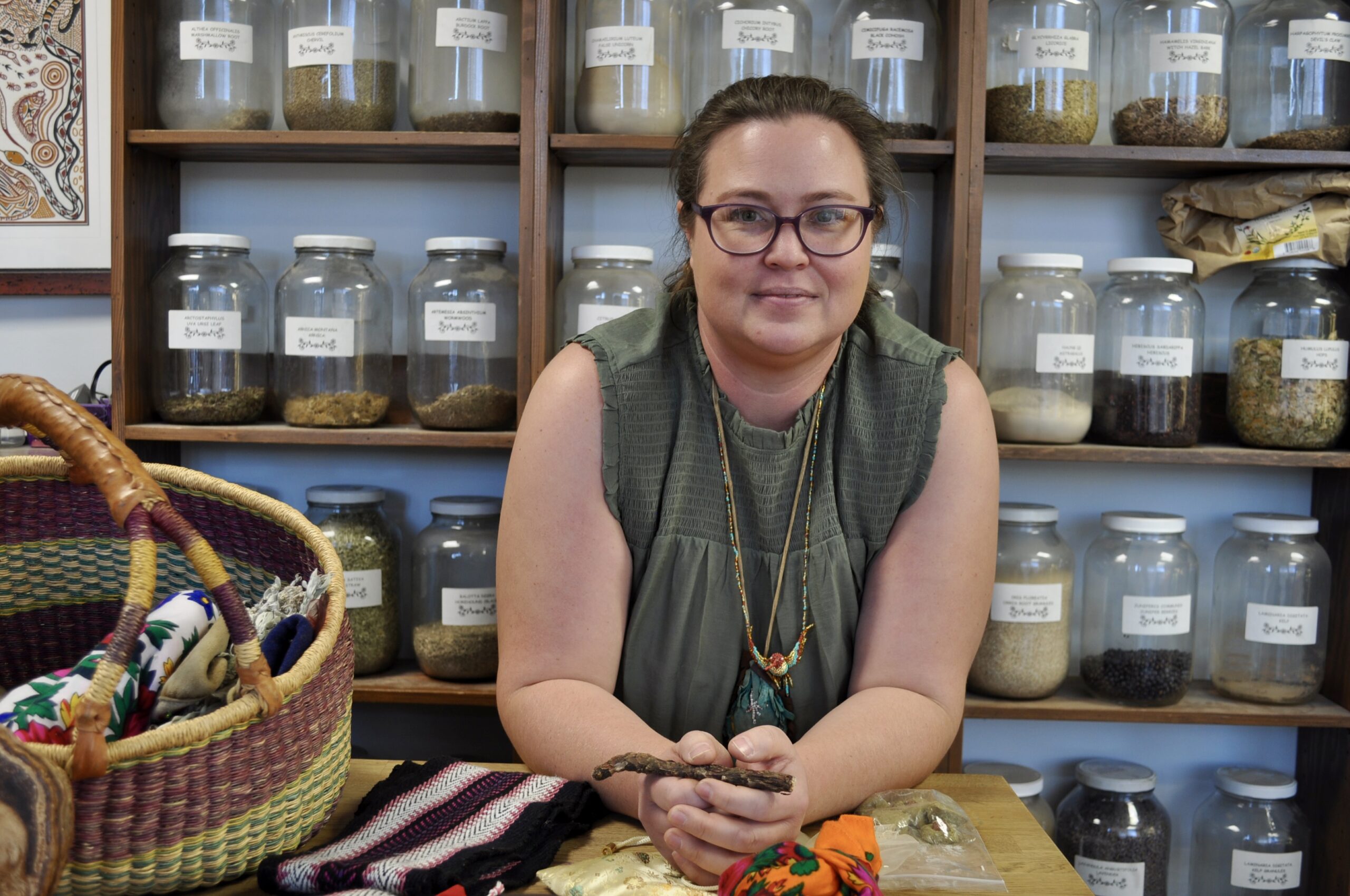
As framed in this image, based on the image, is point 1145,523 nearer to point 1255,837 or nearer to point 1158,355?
point 1158,355

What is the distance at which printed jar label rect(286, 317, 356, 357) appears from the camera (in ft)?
5.34

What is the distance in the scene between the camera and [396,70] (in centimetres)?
166

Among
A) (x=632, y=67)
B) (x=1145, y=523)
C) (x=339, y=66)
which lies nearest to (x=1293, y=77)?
(x=1145, y=523)

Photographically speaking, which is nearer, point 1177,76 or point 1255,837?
point 1177,76

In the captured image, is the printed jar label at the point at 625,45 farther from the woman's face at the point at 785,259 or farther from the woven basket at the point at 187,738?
the woven basket at the point at 187,738

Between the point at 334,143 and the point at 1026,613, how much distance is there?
1245 mm

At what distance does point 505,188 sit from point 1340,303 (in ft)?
4.36

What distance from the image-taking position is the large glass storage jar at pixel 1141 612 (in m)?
1.65

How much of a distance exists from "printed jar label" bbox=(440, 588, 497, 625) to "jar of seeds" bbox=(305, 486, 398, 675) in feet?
0.34

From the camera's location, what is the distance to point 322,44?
1.59 m

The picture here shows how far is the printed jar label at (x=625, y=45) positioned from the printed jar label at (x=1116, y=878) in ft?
4.55

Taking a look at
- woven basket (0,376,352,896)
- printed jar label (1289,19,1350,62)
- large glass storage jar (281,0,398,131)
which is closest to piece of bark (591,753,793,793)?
woven basket (0,376,352,896)

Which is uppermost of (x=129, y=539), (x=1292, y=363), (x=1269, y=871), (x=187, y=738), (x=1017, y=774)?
(x=1292, y=363)

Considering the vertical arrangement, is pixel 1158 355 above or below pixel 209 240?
below
